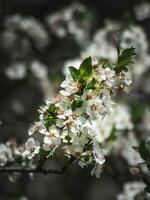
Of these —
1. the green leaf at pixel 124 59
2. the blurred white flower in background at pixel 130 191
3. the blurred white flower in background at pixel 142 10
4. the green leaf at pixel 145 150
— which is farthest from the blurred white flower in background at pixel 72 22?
the green leaf at pixel 124 59

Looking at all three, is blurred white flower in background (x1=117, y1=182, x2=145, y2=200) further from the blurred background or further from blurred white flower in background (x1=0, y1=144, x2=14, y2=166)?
blurred white flower in background (x1=0, y1=144, x2=14, y2=166)

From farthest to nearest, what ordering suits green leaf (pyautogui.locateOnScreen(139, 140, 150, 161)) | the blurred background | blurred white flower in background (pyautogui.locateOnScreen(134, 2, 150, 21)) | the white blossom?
blurred white flower in background (pyautogui.locateOnScreen(134, 2, 150, 21))
the blurred background
green leaf (pyautogui.locateOnScreen(139, 140, 150, 161))
the white blossom

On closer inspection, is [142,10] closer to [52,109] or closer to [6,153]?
[6,153]

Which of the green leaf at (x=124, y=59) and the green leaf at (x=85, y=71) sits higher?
the green leaf at (x=124, y=59)

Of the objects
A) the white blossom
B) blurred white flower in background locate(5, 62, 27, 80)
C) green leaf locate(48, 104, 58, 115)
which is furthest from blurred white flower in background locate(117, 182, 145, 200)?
blurred white flower in background locate(5, 62, 27, 80)

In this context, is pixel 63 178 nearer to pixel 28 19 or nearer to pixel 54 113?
pixel 28 19

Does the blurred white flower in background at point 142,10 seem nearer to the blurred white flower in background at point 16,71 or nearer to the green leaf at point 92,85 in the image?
the blurred white flower in background at point 16,71

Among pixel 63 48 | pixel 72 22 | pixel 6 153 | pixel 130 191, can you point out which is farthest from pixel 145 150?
pixel 63 48

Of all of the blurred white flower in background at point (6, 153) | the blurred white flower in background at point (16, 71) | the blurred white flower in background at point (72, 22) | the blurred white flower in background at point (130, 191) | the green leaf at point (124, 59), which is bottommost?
the blurred white flower in background at point (130, 191)
